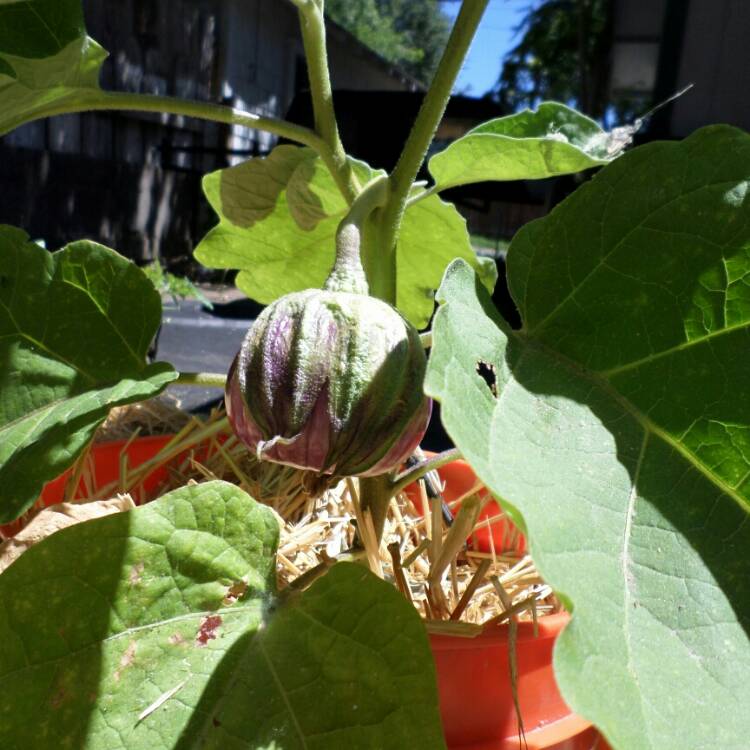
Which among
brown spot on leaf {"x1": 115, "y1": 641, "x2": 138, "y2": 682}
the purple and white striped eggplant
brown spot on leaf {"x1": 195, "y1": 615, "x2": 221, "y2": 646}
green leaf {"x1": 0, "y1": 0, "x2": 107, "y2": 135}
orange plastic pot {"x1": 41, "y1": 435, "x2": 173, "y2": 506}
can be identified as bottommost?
orange plastic pot {"x1": 41, "y1": 435, "x2": 173, "y2": 506}

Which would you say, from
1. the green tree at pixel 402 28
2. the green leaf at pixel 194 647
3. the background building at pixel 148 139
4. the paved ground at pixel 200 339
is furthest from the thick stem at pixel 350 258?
the green tree at pixel 402 28

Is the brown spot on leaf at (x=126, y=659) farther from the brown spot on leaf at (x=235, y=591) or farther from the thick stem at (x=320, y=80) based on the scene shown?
the thick stem at (x=320, y=80)

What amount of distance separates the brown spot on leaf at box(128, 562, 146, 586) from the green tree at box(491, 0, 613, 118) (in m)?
9.12

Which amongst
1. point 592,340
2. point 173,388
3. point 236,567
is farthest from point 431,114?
point 173,388

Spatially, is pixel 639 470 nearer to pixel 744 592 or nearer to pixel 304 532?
pixel 744 592

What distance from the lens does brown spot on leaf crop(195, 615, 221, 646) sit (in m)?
0.45

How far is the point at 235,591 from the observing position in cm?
47

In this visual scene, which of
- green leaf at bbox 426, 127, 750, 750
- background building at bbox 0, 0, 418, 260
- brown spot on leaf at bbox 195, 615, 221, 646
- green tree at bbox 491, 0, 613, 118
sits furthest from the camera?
green tree at bbox 491, 0, 613, 118

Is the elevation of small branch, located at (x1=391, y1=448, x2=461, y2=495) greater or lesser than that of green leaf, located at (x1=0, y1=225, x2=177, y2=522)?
lesser

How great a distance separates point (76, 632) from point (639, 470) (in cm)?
29

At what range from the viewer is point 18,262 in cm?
61

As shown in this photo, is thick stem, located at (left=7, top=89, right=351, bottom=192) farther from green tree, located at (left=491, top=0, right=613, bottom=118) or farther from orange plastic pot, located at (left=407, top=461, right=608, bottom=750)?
green tree, located at (left=491, top=0, right=613, bottom=118)

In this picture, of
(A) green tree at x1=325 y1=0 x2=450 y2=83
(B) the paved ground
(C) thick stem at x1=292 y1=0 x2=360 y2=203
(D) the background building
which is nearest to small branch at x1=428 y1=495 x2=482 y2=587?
(C) thick stem at x1=292 y1=0 x2=360 y2=203

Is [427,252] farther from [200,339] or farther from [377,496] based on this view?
[200,339]
